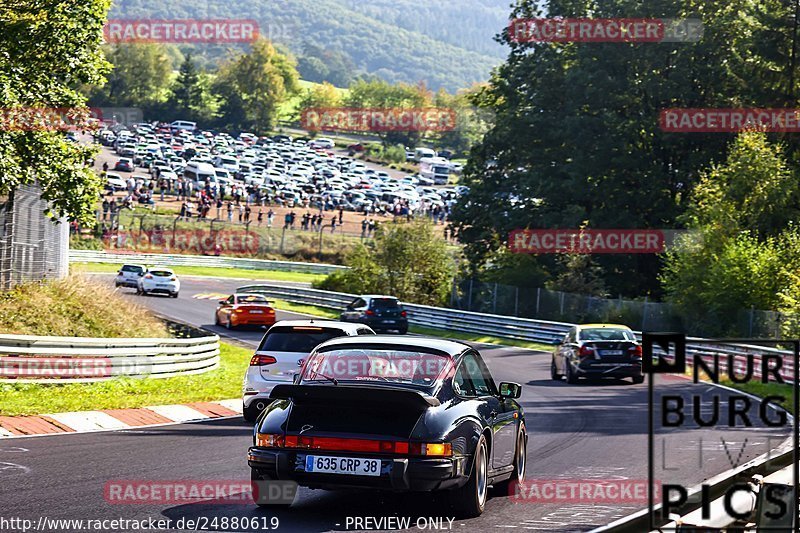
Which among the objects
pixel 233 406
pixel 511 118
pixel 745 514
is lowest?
pixel 233 406

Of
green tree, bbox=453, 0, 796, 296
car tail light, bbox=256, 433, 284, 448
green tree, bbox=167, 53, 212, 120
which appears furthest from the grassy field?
green tree, bbox=167, 53, 212, 120

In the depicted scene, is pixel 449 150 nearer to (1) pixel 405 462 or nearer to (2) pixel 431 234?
(2) pixel 431 234

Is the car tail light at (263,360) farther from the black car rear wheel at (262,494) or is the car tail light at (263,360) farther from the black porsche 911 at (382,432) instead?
the black car rear wheel at (262,494)

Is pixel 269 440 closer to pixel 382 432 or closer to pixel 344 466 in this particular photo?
pixel 344 466

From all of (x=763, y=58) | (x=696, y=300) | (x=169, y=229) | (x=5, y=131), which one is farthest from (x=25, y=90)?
(x=169, y=229)

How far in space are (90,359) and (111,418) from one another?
4.26 metres

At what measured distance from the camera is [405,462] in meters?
9.21

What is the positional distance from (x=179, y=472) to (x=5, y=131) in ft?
41.0

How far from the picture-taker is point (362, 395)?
9.41 metres

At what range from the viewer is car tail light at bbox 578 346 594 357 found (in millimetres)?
27594

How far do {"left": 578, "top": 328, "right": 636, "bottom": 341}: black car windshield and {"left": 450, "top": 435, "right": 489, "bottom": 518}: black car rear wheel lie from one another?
59.3 feet

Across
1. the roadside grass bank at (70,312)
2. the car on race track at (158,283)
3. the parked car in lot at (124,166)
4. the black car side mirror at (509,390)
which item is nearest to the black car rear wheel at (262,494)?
the black car side mirror at (509,390)

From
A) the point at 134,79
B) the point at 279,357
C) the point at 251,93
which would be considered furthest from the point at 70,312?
the point at 251,93

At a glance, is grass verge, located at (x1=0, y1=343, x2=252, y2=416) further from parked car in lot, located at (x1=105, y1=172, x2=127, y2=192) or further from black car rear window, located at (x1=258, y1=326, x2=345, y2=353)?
parked car in lot, located at (x1=105, y1=172, x2=127, y2=192)
